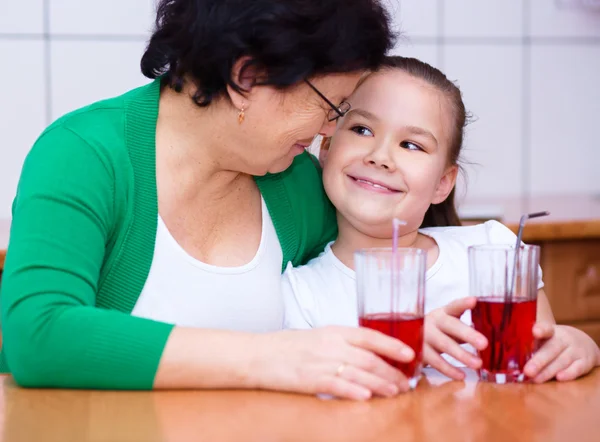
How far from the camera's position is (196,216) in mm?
1428

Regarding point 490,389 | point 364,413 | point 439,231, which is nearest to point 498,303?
point 490,389

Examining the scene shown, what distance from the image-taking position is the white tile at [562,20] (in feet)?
9.47

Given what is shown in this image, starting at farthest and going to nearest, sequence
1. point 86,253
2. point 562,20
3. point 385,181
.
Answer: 1. point 562,20
2. point 385,181
3. point 86,253

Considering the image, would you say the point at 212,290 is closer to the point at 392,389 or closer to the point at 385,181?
the point at 385,181

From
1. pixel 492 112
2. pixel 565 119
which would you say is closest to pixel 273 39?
pixel 492 112

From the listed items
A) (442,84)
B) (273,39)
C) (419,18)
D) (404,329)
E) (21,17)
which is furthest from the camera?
(419,18)

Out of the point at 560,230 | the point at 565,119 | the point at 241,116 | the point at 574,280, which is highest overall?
the point at 241,116

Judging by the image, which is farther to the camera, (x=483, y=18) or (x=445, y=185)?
(x=483, y=18)

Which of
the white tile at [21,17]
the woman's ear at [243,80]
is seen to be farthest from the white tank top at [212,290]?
the white tile at [21,17]

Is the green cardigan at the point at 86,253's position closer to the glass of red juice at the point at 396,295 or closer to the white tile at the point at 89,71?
the glass of red juice at the point at 396,295

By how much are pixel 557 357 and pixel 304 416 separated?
1.25 ft

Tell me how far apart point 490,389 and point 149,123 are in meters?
0.67

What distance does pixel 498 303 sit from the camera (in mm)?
1061

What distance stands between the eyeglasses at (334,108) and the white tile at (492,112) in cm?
150
